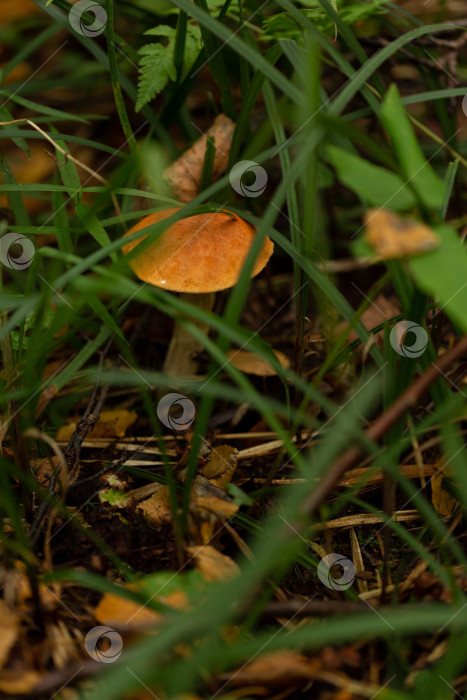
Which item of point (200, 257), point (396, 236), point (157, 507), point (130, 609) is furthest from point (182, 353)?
point (396, 236)

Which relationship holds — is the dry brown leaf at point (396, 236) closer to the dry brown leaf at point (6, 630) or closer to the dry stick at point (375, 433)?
the dry stick at point (375, 433)

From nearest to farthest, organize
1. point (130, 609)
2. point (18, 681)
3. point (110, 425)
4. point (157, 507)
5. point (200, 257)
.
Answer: point (18, 681)
point (130, 609)
point (157, 507)
point (200, 257)
point (110, 425)

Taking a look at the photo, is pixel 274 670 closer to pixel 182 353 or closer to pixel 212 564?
pixel 212 564

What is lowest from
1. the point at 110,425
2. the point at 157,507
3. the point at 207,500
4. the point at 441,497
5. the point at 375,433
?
the point at 110,425

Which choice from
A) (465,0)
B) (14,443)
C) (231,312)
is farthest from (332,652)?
(465,0)

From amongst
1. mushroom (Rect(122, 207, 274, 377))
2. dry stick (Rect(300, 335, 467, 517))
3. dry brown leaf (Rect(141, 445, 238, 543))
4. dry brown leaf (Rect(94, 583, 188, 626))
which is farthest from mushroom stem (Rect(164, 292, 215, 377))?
dry stick (Rect(300, 335, 467, 517))

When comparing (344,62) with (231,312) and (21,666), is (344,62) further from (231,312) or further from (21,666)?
(21,666)

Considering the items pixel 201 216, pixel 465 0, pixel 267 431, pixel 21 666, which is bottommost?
pixel 21 666
